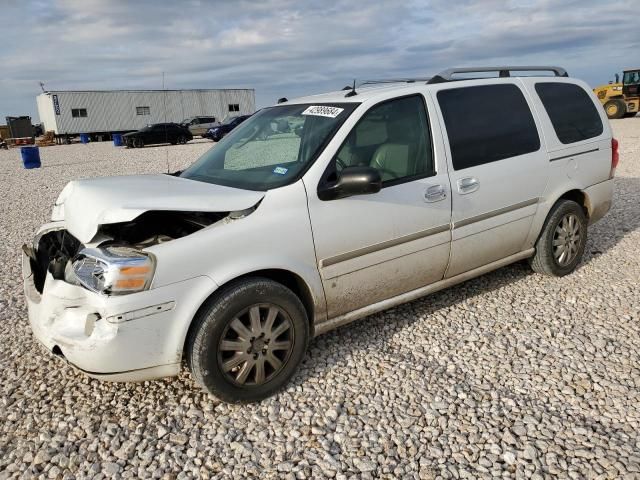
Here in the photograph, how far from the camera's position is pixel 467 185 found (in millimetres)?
3859

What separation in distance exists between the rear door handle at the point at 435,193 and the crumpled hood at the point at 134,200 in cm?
124

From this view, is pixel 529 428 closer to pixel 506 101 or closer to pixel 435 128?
pixel 435 128

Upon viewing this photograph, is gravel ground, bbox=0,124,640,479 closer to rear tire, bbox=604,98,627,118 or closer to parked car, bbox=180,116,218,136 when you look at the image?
rear tire, bbox=604,98,627,118

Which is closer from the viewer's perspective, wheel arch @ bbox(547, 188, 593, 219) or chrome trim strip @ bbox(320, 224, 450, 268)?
chrome trim strip @ bbox(320, 224, 450, 268)

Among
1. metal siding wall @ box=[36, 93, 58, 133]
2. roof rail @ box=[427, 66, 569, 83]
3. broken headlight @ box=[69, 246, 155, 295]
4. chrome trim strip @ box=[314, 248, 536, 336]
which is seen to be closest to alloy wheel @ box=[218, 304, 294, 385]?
chrome trim strip @ box=[314, 248, 536, 336]

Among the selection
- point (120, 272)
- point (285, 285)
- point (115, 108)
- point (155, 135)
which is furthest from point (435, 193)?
point (115, 108)

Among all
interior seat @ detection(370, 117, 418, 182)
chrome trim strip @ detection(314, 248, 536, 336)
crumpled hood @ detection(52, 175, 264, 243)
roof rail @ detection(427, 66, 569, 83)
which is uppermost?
roof rail @ detection(427, 66, 569, 83)

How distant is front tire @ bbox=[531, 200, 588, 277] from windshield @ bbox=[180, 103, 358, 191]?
7.38 feet

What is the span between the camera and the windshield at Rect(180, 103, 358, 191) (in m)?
3.38

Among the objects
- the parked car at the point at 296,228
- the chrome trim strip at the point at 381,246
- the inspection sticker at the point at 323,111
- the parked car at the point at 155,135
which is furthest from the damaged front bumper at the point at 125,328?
the parked car at the point at 155,135

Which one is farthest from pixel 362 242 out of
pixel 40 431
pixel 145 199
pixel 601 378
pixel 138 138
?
pixel 138 138

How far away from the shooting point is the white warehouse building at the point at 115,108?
125ft

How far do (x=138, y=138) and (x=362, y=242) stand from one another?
2838 cm

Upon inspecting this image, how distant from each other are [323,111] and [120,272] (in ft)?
5.99
